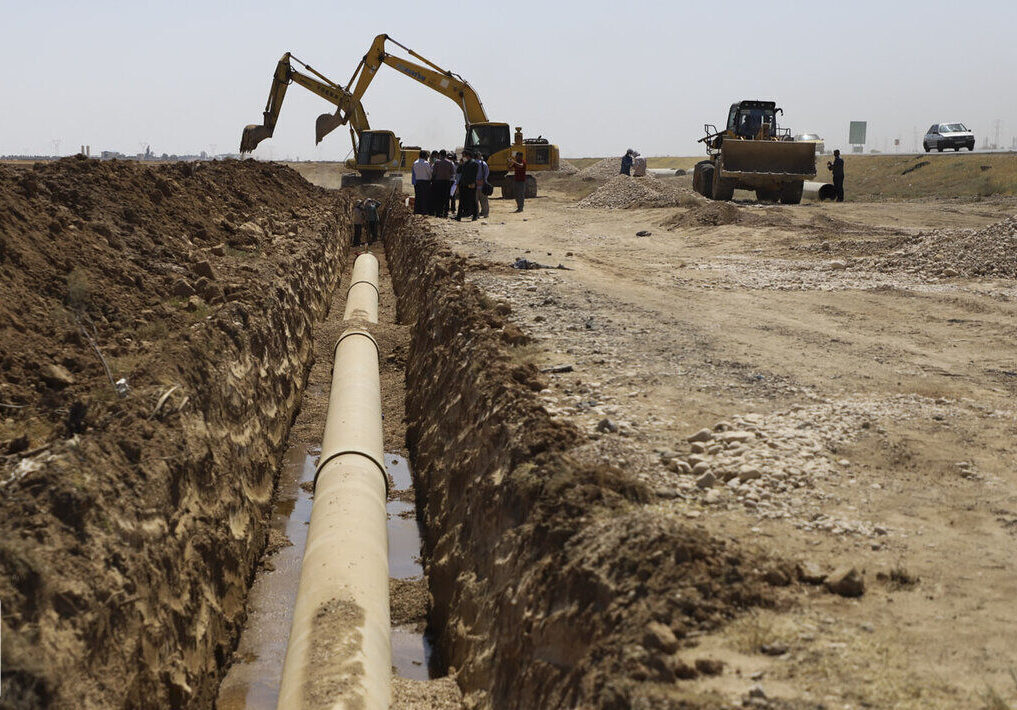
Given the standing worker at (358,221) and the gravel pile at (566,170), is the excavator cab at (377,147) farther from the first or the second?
the gravel pile at (566,170)

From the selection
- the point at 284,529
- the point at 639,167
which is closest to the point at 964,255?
the point at 284,529

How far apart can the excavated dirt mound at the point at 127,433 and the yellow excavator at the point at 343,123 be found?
17928 millimetres

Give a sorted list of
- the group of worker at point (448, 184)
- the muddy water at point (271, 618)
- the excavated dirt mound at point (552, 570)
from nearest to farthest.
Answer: the excavated dirt mound at point (552, 570) < the muddy water at point (271, 618) < the group of worker at point (448, 184)

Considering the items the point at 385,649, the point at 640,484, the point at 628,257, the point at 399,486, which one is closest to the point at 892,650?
the point at 640,484

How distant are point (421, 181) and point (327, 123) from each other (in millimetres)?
10594

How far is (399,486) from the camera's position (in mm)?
10188

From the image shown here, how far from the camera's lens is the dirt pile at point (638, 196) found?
1076 inches

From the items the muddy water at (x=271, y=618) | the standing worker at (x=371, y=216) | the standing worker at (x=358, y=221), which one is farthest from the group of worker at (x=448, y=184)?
the muddy water at (x=271, y=618)

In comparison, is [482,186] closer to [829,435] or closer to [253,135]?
[253,135]

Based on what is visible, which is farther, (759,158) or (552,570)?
(759,158)

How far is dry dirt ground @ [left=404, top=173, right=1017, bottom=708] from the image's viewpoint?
3.87 metres

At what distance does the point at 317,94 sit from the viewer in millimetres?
32188

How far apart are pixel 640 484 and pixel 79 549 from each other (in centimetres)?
301

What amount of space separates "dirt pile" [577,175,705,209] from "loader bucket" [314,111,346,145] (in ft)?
28.2
